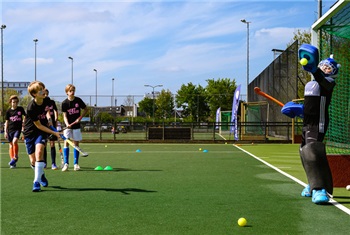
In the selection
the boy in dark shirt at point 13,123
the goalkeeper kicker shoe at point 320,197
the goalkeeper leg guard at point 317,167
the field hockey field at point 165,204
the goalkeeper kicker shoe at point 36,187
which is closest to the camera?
the field hockey field at point 165,204

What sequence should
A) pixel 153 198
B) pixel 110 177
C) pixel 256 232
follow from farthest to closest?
pixel 110 177
pixel 153 198
pixel 256 232

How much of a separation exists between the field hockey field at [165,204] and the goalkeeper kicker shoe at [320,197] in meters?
0.10

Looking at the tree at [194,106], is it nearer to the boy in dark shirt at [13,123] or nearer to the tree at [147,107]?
the tree at [147,107]

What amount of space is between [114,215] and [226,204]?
174cm

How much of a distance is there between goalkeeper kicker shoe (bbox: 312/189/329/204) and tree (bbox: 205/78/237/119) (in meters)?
53.1

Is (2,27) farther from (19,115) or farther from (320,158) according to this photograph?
(320,158)

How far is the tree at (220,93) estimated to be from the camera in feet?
199

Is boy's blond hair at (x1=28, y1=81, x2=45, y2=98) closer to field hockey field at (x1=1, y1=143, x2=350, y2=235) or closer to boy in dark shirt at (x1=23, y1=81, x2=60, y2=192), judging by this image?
boy in dark shirt at (x1=23, y1=81, x2=60, y2=192)

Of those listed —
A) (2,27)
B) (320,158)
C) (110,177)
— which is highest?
(2,27)

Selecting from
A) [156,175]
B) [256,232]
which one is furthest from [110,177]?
[256,232]

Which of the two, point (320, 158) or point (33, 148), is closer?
point (320, 158)

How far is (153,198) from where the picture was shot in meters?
6.95

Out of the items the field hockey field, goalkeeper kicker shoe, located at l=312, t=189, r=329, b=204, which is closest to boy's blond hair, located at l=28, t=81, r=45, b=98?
the field hockey field

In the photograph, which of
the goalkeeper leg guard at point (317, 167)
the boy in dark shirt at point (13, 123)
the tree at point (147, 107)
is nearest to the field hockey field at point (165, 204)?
→ the goalkeeper leg guard at point (317, 167)
